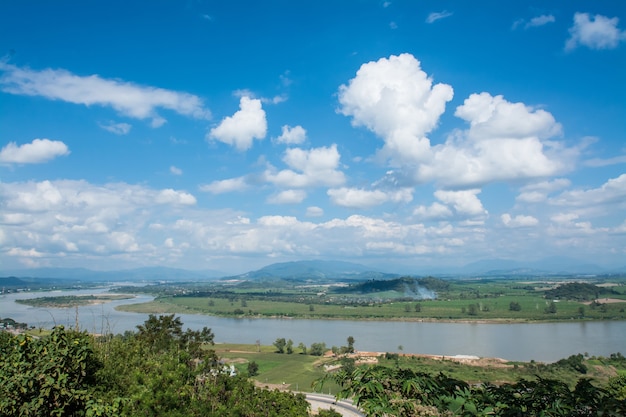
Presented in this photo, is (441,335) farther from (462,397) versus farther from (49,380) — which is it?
(462,397)

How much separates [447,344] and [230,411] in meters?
44.3

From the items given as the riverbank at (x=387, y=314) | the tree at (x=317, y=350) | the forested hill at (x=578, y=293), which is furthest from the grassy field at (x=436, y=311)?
the tree at (x=317, y=350)

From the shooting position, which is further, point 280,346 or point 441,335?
point 441,335

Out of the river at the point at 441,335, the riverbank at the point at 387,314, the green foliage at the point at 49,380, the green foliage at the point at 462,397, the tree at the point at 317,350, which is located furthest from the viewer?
the riverbank at the point at 387,314

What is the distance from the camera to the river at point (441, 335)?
133 feet

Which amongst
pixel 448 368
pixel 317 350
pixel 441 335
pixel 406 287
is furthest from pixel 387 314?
pixel 406 287

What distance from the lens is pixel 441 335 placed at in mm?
52000

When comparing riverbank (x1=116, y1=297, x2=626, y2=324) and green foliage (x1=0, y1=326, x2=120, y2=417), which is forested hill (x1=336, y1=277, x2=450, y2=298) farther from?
green foliage (x1=0, y1=326, x2=120, y2=417)

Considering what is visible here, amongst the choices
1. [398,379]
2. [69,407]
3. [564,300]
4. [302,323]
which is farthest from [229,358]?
[564,300]

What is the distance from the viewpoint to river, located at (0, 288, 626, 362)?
40.5 m

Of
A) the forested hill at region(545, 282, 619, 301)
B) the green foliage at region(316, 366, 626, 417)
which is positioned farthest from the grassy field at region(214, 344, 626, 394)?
the forested hill at region(545, 282, 619, 301)

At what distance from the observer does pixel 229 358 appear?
125 feet

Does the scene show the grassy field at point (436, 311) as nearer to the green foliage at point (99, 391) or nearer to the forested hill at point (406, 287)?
the forested hill at point (406, 287)

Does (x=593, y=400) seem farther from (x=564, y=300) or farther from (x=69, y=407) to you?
(x=564, y=300)
